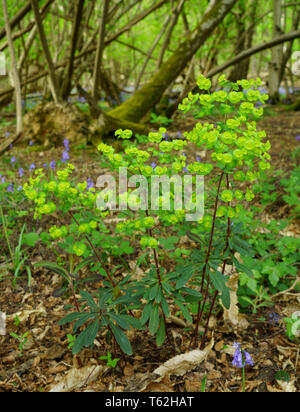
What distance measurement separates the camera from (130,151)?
4.27 feet

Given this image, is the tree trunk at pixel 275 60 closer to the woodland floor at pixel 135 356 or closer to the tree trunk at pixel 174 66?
the tree trunk at pixel 174 66

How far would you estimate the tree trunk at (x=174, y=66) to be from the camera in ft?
15.4

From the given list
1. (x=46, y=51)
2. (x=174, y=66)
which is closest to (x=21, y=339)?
(x=46, y=51)

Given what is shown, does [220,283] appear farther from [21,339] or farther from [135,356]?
[21,339]

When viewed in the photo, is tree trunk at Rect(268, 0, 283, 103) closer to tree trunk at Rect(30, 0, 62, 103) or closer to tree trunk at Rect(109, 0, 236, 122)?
tree trunk at Rect(109, 0, 236, 122)

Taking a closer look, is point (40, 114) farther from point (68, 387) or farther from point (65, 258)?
point (68, 387)

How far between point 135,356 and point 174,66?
423cm

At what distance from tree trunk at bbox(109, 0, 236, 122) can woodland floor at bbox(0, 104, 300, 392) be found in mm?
3265

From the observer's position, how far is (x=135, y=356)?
178cm

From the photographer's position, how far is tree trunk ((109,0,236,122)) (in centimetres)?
470

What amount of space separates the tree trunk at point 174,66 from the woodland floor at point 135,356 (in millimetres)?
3265

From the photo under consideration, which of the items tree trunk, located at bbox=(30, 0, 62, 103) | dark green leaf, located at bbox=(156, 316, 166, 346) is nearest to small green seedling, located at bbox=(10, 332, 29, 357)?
dark green leaf, located at bbox=(156, 316, 166, 346)

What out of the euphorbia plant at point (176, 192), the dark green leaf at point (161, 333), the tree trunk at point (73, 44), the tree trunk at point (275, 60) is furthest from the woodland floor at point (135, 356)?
the tree trunk at point (275, 60)
